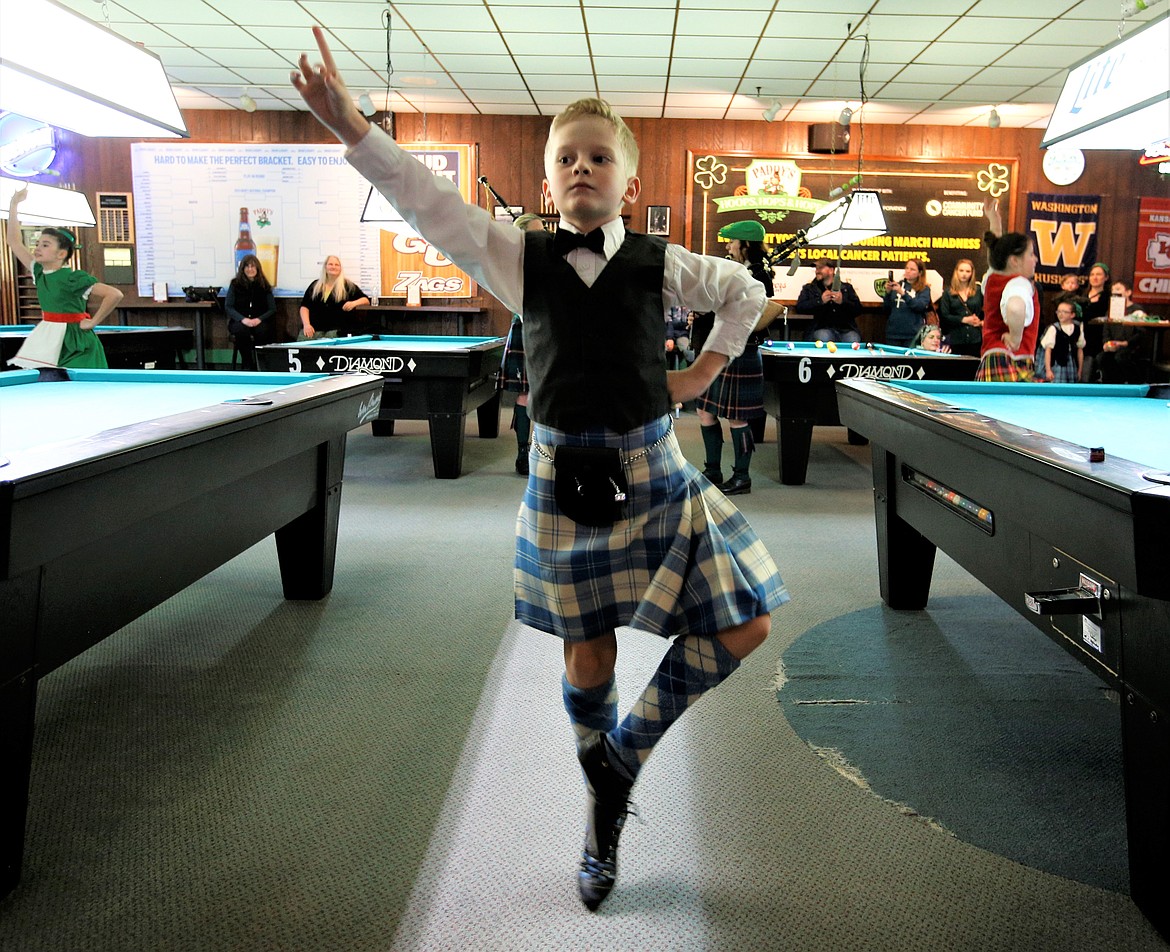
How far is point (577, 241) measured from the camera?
1.33 meters

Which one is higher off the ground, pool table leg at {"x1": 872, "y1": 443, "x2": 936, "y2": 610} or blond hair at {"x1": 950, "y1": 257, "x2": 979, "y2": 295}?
blond hair at {"x1": 950, "y1": 257, "x2": 979, "y2": 295}

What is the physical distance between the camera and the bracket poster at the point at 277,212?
Answer: 28.2 ft

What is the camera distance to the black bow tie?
133 centimetres

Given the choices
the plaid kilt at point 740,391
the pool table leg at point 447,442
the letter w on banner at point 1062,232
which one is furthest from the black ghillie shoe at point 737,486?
the letter w on banner at point 1062,232

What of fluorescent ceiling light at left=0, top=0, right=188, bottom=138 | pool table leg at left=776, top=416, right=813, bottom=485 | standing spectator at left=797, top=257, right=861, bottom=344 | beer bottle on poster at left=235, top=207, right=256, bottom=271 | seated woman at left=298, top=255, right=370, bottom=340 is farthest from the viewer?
beer bottle on poster at left=235, top=207, right=256, bottom=271

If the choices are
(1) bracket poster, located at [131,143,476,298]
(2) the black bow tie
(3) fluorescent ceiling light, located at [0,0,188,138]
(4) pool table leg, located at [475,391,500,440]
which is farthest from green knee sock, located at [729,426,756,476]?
(1) bracket poster, located at [131,143,476,298]

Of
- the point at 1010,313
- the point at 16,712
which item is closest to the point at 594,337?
the point at 16,712

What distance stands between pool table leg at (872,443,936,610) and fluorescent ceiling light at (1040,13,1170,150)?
4.62ft

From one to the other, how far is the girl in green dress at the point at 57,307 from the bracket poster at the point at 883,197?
5766 millimetres

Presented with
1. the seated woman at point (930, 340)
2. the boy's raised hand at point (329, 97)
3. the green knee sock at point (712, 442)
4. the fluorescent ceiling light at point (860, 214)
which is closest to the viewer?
the boy's raised hand at point (329, 97)

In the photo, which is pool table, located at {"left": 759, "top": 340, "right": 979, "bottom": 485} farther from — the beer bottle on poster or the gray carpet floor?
the beer bottle on poster

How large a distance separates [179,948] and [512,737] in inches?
31.9

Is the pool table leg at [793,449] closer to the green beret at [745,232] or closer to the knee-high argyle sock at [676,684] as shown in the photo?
the green beret at [745,232]

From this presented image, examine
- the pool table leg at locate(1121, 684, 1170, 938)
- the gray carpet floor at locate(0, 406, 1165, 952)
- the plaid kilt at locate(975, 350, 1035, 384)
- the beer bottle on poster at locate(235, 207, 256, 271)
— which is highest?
the beer bottle on poster at locate(235, 207, 256, 271)
